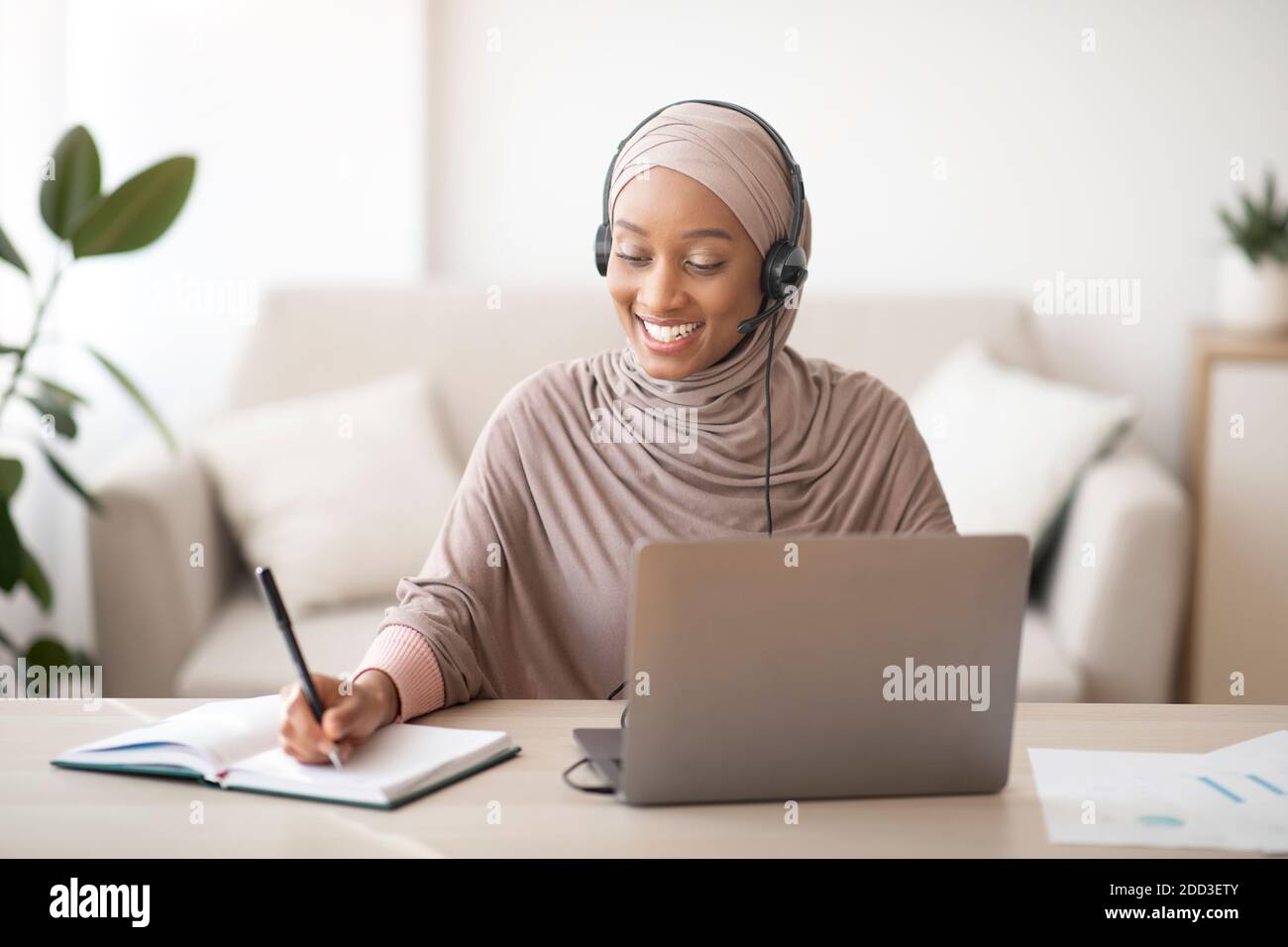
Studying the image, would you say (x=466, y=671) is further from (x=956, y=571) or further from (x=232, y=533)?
(x=232, y=533)

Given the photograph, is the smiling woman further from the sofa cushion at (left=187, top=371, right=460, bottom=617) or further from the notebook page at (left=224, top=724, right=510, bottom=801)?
the sofa cushion at (left=187, top=371, right=460, bottom=617)

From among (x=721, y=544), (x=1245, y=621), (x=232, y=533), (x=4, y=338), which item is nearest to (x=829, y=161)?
(x=1245, y=621)

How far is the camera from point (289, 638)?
1045 mm

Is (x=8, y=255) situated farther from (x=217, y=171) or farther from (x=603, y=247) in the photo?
(x=603, y=247)

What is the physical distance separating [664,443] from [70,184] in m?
1.34

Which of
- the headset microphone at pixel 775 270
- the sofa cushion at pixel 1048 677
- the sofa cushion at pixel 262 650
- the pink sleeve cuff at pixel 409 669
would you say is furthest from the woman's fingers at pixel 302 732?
the sofa cushion at pixel 1048 677

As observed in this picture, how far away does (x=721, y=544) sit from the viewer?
978 millimetres

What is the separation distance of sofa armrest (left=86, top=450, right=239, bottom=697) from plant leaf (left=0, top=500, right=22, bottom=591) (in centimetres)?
13

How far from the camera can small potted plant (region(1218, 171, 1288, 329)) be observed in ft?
9.55

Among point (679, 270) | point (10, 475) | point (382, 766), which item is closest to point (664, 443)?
point (679, 270)

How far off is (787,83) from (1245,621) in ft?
5.06

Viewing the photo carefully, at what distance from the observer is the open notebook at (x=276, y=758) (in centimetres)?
106

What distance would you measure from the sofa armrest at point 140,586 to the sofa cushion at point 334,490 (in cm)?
20

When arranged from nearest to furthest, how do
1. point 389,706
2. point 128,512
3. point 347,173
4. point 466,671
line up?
point 389,706 → point 466,671 → point 128,512 → point 347,173
